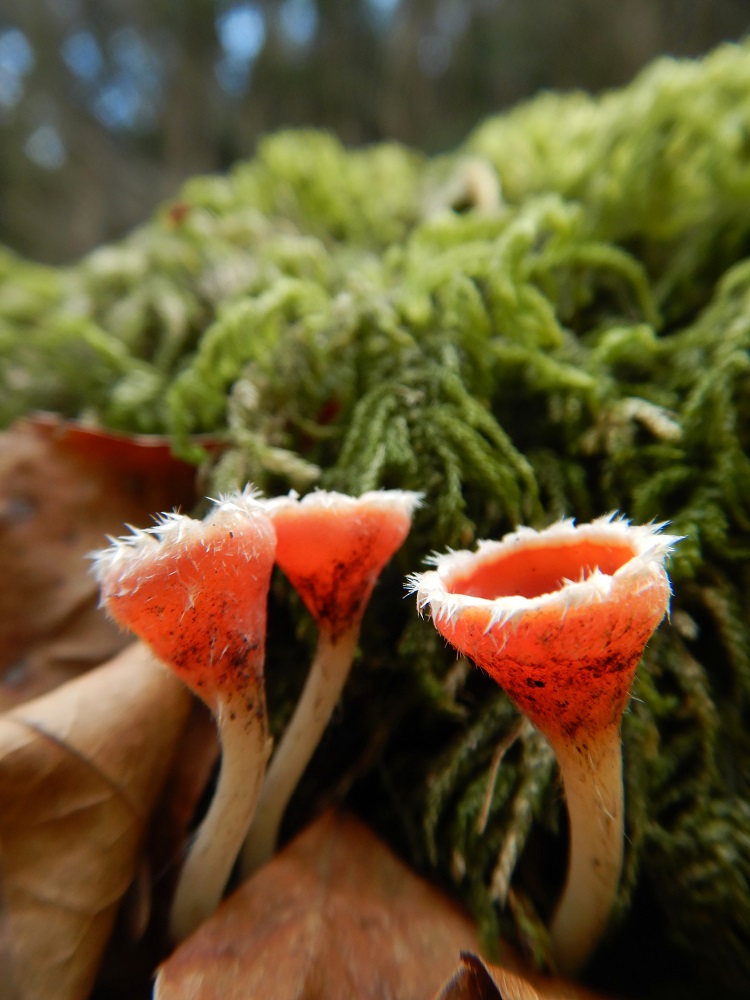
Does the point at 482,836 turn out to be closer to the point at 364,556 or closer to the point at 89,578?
the point at 364,556

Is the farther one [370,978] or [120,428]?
[120,428]

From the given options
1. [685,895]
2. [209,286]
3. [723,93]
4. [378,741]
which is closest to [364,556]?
[378,741]

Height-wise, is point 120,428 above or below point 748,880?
above

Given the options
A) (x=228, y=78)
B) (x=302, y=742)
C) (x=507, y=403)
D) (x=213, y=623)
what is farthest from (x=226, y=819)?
(x=228, y=78)

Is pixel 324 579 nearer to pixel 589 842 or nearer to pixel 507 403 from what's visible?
pixel 589 842

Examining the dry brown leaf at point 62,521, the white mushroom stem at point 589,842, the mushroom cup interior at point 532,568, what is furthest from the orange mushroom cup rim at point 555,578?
the dry brown leaf at point 62,521

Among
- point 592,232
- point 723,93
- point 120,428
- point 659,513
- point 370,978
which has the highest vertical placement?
point 723,93
